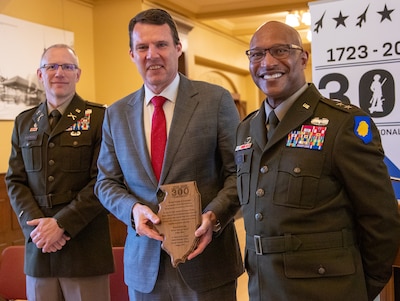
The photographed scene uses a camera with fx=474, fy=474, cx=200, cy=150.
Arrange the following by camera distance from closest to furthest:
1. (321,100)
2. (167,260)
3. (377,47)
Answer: (321,100) → (167,260) → (377,47)

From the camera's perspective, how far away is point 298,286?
1.36 m

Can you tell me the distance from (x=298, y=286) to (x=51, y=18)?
502 centimetres

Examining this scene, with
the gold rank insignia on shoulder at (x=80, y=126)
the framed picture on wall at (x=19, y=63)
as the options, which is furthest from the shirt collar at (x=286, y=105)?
the framed picture on wall at (x=19, y=63)

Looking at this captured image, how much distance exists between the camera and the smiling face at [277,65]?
144 centimetres

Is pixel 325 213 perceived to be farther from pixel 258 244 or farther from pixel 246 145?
pixel 246 145

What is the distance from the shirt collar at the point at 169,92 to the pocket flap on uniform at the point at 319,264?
75 cm

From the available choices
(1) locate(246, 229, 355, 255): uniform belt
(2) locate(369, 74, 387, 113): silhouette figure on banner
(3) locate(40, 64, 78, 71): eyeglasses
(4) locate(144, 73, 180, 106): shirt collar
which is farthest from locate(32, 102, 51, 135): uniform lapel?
(2) locate(369, 74, 387, 113): silhouette figure on banner

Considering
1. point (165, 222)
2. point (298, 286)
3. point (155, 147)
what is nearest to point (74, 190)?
point (155, 147)

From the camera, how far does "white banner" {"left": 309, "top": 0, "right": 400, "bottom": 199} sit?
8.00ft

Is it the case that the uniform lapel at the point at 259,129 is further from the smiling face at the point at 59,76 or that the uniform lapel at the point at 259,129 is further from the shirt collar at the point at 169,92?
the smiling face at the point at 59,76

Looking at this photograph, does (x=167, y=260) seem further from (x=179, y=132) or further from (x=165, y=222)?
(x=179, y=132)

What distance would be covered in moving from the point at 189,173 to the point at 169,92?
322 millimetres

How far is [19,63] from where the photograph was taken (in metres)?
5.03

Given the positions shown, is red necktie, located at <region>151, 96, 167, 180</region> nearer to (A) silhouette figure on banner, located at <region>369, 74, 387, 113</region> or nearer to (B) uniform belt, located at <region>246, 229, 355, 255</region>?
(B) uniform belt, located at <region>246, 229, 355, 255</region>
